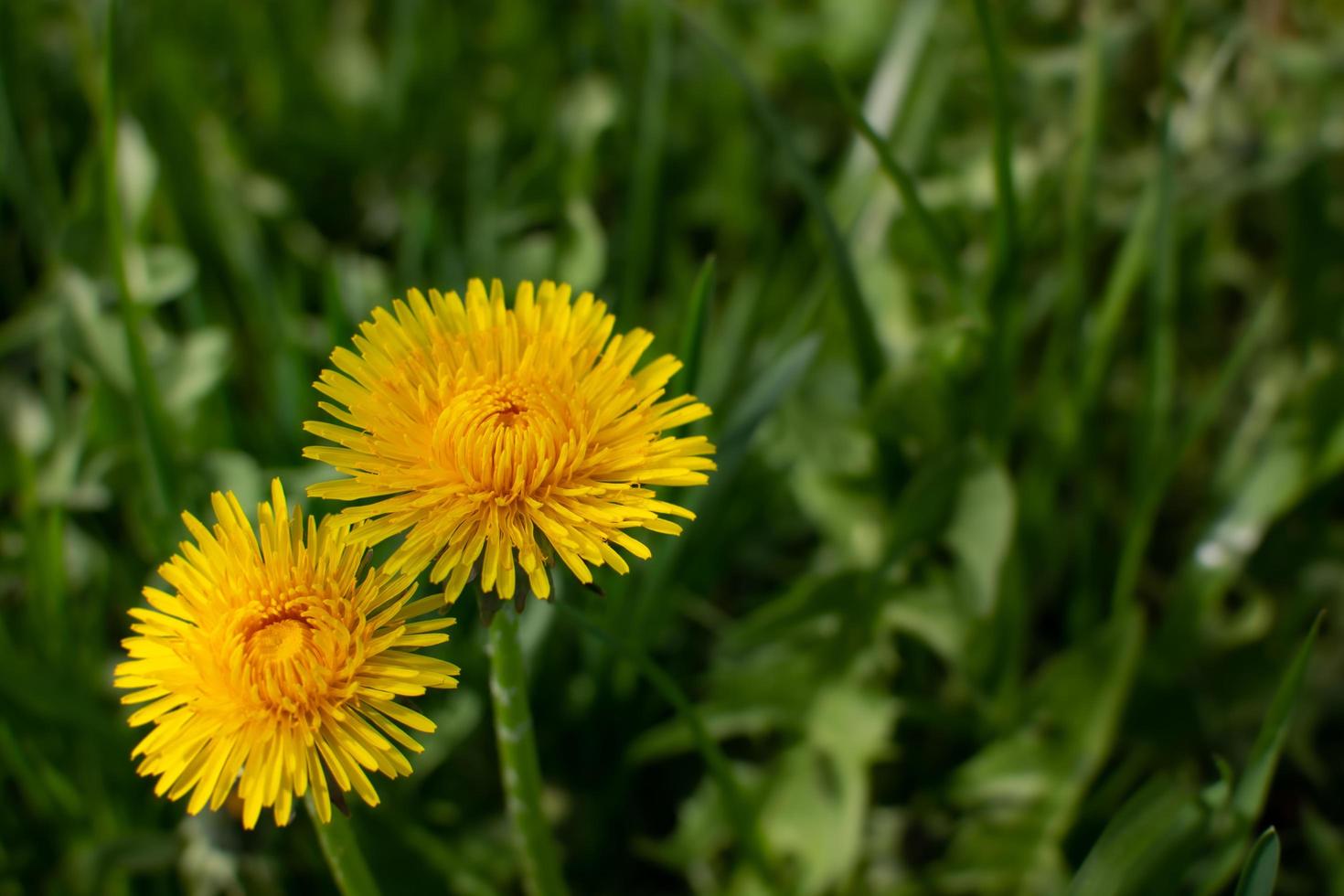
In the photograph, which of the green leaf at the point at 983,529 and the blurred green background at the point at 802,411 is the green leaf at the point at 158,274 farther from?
the green leaf at the point at 983,529

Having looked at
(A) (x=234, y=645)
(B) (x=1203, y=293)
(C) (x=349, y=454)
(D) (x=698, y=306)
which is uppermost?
(B) (x=1203, y=293)

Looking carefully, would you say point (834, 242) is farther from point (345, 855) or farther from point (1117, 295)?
point (345, 855)

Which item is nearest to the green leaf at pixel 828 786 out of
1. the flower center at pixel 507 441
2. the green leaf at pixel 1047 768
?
the green leaf at pixel 1047 768

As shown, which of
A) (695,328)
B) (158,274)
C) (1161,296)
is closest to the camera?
(695,328)

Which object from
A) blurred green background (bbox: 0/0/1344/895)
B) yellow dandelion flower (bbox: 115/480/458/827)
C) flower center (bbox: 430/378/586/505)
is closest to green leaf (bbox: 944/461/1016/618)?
blurred green background (bbox: 0/0/1344/895)

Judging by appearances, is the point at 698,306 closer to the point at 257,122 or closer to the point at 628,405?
the point at 628,405

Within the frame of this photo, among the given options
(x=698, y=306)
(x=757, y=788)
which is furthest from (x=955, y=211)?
(x=757, y=788)

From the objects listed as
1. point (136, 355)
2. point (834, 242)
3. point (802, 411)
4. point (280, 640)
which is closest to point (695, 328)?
point (834, 242)
